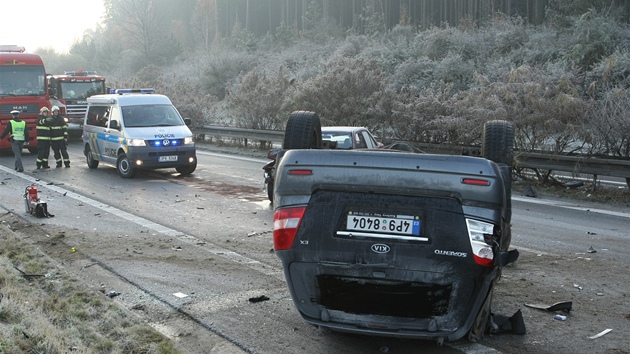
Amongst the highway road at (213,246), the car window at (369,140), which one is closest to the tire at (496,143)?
the highway road at (213,246)

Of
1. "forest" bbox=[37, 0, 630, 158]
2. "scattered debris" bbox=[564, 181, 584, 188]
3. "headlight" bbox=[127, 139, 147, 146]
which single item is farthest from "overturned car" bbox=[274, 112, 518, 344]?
"headlight" bbox=[127, 139, 147, 146]

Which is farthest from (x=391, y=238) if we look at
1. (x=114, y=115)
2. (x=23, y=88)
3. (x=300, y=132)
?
(x=23, y=88)

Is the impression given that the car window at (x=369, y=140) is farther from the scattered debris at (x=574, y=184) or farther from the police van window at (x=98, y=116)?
the police van window at (x=98, y=116)

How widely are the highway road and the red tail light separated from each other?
0.92 metres

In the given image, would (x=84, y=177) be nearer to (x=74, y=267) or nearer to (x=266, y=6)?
(x=74, y=267)

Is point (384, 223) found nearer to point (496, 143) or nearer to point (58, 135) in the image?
point (496, 143)

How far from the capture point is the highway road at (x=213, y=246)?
5.76 m

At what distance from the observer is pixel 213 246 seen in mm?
9391

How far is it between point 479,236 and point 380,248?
67 centimetres

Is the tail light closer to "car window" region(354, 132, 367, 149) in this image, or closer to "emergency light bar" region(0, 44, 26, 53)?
"car window" region(354, 132, 367, 149)

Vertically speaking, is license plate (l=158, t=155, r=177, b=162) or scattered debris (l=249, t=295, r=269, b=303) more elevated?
license plate (l=158, t=155, r=177, b=162)

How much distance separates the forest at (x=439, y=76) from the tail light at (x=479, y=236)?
11.5m

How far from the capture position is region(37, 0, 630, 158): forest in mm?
16109

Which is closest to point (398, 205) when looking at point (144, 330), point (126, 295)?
point (144, 330)
